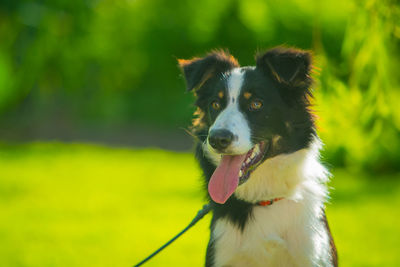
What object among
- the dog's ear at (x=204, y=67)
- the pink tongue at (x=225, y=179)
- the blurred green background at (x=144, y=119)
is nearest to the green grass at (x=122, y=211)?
the blurred green background at (x=144, y=119)

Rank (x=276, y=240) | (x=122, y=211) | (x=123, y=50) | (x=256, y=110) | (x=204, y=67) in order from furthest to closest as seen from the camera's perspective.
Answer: (x=123, y=50)
(x=122, y=211)
(x=204, y=67)
(x=256, y=110)
(x=276, y=240)

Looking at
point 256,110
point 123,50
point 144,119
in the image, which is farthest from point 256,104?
point 144,119

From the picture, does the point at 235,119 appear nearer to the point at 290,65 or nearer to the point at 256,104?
the point at 256,104

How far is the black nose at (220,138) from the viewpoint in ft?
11.6

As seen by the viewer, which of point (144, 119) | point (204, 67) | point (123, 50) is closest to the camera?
point (204, 67)

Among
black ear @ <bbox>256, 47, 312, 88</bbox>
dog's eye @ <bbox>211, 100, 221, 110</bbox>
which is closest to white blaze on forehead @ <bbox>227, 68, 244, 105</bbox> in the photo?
dog's eye @ <bbox>211, 100, 221, 110</bbox>

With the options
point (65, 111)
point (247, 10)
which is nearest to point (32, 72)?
point (65, 111)

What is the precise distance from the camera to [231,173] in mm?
3715

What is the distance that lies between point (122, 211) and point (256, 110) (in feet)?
20.5

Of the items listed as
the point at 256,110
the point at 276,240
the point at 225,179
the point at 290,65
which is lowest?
the point at 276,240

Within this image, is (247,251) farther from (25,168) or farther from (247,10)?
(25,168)

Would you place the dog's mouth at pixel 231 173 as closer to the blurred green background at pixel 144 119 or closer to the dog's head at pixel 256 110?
the dog's head at pixel 256 110

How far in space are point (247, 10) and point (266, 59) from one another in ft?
9.38

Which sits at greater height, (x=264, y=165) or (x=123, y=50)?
(x=264, y=165)
